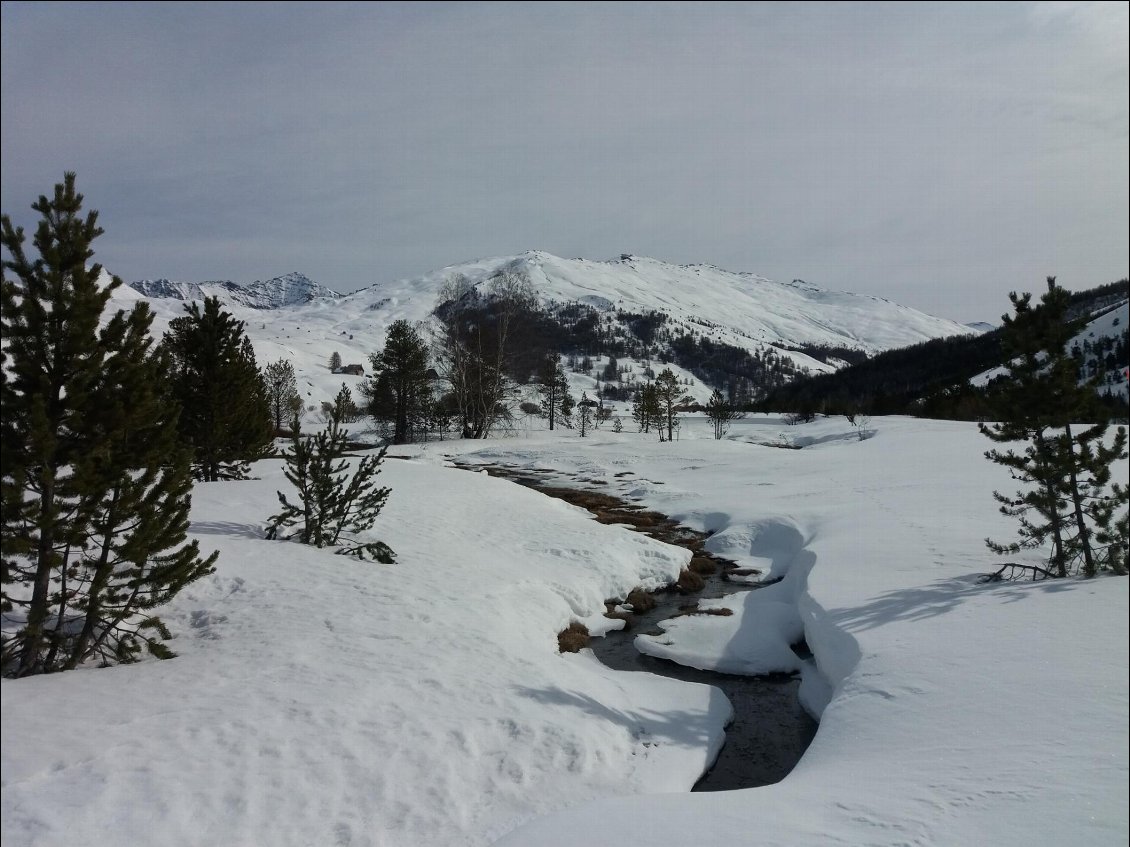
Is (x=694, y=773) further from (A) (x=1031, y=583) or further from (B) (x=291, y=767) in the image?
(A) (x=1031, y=583)

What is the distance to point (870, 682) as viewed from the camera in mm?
8203

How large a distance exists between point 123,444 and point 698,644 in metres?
10.5

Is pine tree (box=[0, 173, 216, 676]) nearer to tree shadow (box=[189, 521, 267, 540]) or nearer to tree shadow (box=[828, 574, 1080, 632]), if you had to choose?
tree shadow (box=[189, 521, 267, 540])

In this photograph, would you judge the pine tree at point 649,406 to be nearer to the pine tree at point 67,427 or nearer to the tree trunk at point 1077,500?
the tree trunk at point 1077,500

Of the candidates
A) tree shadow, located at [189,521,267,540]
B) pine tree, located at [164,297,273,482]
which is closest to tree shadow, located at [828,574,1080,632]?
tree shadow, located at [189,521,267,540]

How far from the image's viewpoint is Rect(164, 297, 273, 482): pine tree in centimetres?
1898

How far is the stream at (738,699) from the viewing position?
8.21 metres

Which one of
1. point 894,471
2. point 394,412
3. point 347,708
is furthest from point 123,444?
point 394,412

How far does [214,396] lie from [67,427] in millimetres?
12874

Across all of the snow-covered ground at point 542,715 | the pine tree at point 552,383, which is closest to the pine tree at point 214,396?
the snow-covered ground at point 542,715

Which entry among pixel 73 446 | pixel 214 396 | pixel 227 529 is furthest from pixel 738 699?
pixel 214 396

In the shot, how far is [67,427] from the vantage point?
23.7 feet

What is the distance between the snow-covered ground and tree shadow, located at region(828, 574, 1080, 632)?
0.24 ft

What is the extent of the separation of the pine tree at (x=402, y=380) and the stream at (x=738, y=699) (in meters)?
32.0
